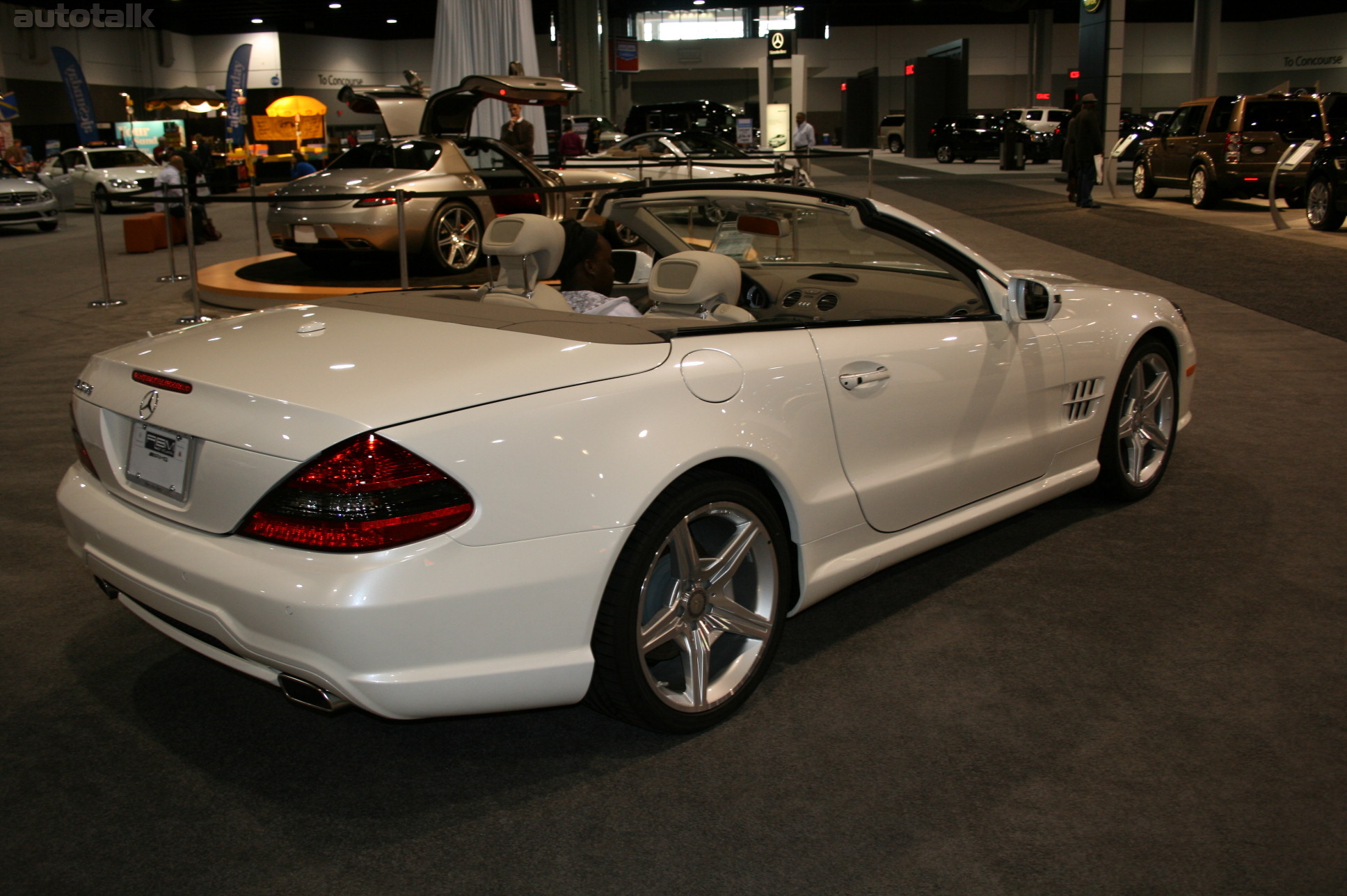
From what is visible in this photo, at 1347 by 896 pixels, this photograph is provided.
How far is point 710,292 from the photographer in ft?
9.93

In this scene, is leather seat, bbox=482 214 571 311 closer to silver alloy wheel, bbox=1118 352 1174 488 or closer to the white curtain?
silver alloy wheel, bbox=1118 352 1174 488

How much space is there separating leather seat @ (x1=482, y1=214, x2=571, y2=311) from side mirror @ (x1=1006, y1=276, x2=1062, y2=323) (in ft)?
4.82

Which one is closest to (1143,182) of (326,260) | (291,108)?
(326,260)

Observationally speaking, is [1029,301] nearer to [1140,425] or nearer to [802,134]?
[1140,425]

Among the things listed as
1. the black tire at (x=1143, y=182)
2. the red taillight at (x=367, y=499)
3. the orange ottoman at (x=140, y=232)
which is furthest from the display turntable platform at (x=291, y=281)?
the black tire at (x=1143, y=182)

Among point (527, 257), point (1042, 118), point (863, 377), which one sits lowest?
point (863, 377)

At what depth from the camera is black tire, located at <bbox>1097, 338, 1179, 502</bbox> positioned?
13.7ft

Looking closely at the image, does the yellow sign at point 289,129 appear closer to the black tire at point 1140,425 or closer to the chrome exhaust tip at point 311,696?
the black tire at point 1140,425

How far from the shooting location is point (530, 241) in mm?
3416

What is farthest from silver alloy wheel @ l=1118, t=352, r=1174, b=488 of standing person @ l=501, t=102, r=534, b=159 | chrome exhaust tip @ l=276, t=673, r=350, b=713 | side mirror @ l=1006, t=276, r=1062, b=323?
standing person @ l=501, t=102, r=534, b=159

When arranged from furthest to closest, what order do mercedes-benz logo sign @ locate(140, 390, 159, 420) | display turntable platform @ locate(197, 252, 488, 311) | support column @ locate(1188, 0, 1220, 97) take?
support column @ locate(1188, 0, 1220, 97), display turntable platform @ locate(197, 252, 488, 311), mercedes-benz logo sign @ locate(140, 390, 159, 420)

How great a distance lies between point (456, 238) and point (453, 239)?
0.04m

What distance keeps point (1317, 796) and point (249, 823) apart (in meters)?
2.43

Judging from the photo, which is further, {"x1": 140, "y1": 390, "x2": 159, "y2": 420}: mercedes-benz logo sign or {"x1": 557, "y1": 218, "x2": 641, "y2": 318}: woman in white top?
{"x1": 557, "y1": 218, "x2": 641, "y2": 318}: woman in white top
